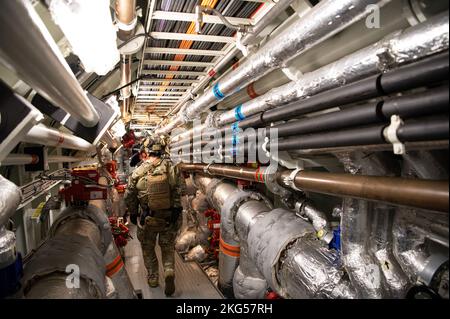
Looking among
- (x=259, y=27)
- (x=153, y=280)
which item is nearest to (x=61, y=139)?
(x=259, y=27)

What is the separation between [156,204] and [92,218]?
1.25 m

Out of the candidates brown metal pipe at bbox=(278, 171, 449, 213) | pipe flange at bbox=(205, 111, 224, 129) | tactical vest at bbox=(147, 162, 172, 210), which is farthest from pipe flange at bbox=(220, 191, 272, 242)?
brown metal pipe at bbox=(278, 171, 449, 213)

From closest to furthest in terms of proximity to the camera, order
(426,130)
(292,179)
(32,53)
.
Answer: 1. (32,53)
2. (426,130)
3. (292,179)

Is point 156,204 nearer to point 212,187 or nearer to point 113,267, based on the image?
point 212,187

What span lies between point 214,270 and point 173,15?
288 cm

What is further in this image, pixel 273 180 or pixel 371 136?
pixel 273 180

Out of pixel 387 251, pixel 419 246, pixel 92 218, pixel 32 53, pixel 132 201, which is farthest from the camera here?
pixel 132 201

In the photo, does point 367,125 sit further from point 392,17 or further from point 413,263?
point 413,263

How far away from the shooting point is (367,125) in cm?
93

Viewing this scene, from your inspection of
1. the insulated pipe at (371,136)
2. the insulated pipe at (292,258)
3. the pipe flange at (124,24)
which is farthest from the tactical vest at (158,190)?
the pipe flange at (124,24)

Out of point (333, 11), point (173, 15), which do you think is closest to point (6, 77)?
point (173, 15)

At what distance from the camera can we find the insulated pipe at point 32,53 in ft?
1.63

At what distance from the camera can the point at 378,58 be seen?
2.78ft

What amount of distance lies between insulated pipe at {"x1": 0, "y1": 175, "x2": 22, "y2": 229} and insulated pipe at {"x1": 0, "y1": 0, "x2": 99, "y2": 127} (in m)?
0.32
